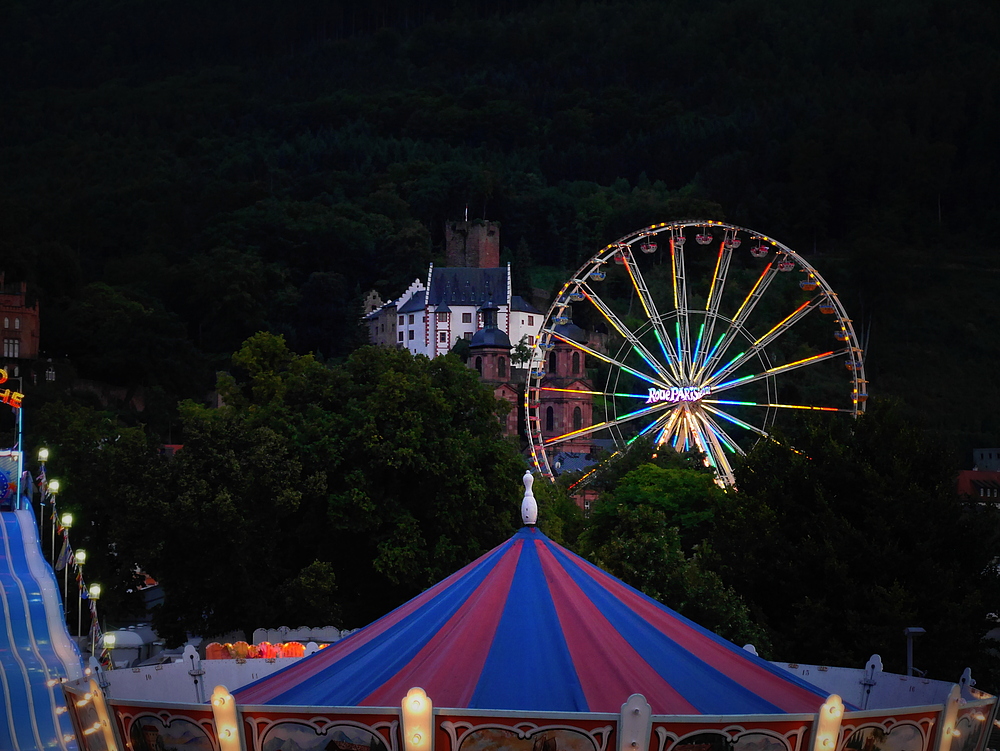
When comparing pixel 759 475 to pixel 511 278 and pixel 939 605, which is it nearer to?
pixel 939 605

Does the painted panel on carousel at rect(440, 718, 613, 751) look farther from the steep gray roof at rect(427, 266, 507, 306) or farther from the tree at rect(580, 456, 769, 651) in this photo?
the steep gray roof at rect(427, 266, 507, 306)

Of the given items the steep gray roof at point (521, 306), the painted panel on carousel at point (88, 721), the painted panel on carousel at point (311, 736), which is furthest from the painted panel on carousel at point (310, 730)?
the steep gray roof at point (521, 306)

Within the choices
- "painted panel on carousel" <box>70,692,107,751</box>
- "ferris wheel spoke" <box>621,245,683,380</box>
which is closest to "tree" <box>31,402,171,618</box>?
"ferris wheel spoke" <box>621,245,683,380</box>

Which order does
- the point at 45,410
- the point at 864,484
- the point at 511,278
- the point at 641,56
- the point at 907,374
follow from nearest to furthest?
1. the point at 864,484
2. the point at 45,410
3. the point at 907,374
4. the point at 511,278
5. the point at 641,56

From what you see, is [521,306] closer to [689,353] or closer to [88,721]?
[689,353]

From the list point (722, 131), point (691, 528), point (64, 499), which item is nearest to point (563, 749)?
point (64, 499)

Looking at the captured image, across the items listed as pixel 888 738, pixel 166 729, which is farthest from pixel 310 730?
pixel 888 738
